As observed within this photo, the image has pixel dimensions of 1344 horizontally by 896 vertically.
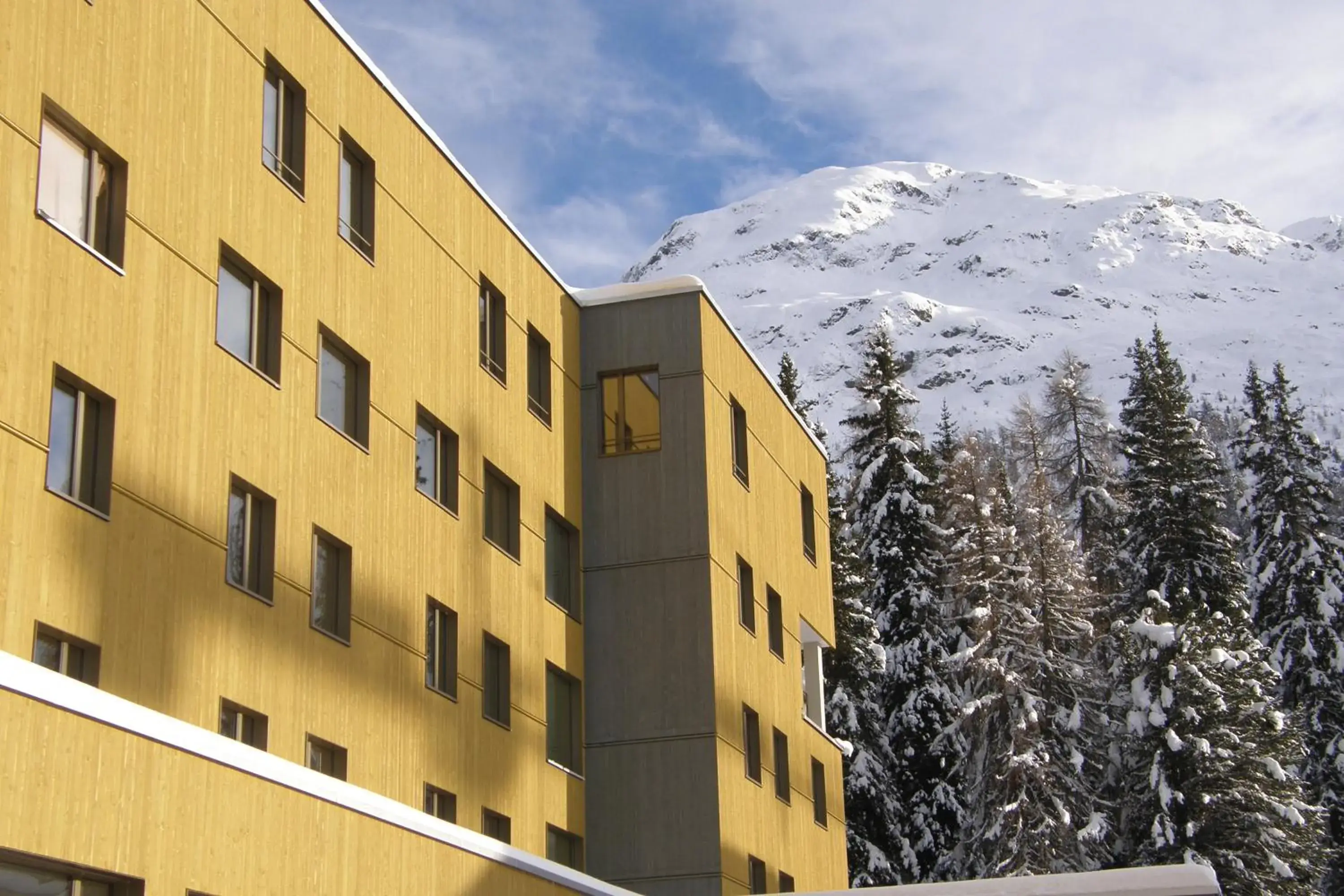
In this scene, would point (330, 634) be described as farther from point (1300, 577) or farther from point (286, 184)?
point (1300, 577)

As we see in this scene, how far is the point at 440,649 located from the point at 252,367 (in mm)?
5209

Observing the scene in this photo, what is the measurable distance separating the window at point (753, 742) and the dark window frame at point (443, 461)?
6.99 metres

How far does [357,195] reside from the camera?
2125 centimetres

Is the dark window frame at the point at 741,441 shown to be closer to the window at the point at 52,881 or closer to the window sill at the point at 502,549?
the window sill at the point at 502,549

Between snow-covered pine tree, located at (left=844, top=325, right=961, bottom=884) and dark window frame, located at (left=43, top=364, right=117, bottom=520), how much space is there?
34338 millimetres

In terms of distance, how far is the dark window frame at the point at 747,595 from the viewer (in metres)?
28.5

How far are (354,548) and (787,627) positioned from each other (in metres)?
12.8

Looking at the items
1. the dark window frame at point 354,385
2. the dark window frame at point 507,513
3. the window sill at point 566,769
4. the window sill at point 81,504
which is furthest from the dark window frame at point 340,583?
the window sill at point 566,769

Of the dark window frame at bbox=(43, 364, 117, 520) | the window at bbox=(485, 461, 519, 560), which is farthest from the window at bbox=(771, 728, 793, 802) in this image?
the dark window frame at bbox=(43, 364, 117, 520)

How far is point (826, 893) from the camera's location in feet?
64.0

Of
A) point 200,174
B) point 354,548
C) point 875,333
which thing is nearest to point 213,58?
point 200,174

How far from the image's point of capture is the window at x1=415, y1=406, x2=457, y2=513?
72.1 ft

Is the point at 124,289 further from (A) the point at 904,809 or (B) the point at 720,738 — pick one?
(A) the point at 904,809

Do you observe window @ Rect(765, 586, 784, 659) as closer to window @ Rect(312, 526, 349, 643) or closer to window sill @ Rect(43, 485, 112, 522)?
window @ Rect(312, 526, 349, 643)
